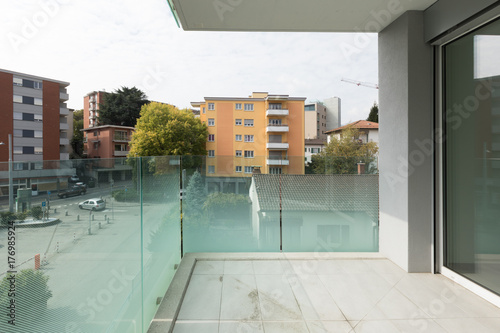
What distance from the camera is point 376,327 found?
2125 millimetres

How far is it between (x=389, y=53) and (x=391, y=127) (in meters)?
0.93

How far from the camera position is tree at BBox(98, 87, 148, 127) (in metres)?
37.5

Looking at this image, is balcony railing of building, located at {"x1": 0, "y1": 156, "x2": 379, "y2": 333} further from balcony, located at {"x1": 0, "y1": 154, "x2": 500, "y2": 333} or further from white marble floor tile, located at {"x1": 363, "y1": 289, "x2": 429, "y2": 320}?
white marble floor tile, located at {"x1": 363, "y1": 289, "x2": 429, "y2": 320}

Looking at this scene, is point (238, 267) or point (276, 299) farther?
point (238, 267)

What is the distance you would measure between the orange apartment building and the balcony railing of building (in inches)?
1030

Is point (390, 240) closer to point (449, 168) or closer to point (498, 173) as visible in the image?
point (449, 168)

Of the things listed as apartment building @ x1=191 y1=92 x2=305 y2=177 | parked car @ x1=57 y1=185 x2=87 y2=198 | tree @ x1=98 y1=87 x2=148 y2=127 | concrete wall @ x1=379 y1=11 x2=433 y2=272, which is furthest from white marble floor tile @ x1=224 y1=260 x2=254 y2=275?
tree @ x1=98 y1=87 x2=148 y2=127

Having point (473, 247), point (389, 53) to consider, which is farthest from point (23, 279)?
point (389, 53)

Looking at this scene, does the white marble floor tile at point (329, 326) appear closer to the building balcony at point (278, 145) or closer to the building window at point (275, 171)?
the building window at point (275, 171)

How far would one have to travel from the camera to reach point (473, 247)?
2.64 meters

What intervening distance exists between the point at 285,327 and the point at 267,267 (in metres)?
1.16

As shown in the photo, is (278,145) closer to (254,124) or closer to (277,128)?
(277,128)

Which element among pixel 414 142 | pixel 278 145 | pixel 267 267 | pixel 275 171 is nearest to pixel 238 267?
pixel 267 267

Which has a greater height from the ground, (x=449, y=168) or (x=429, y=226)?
(x=449, y=168)
